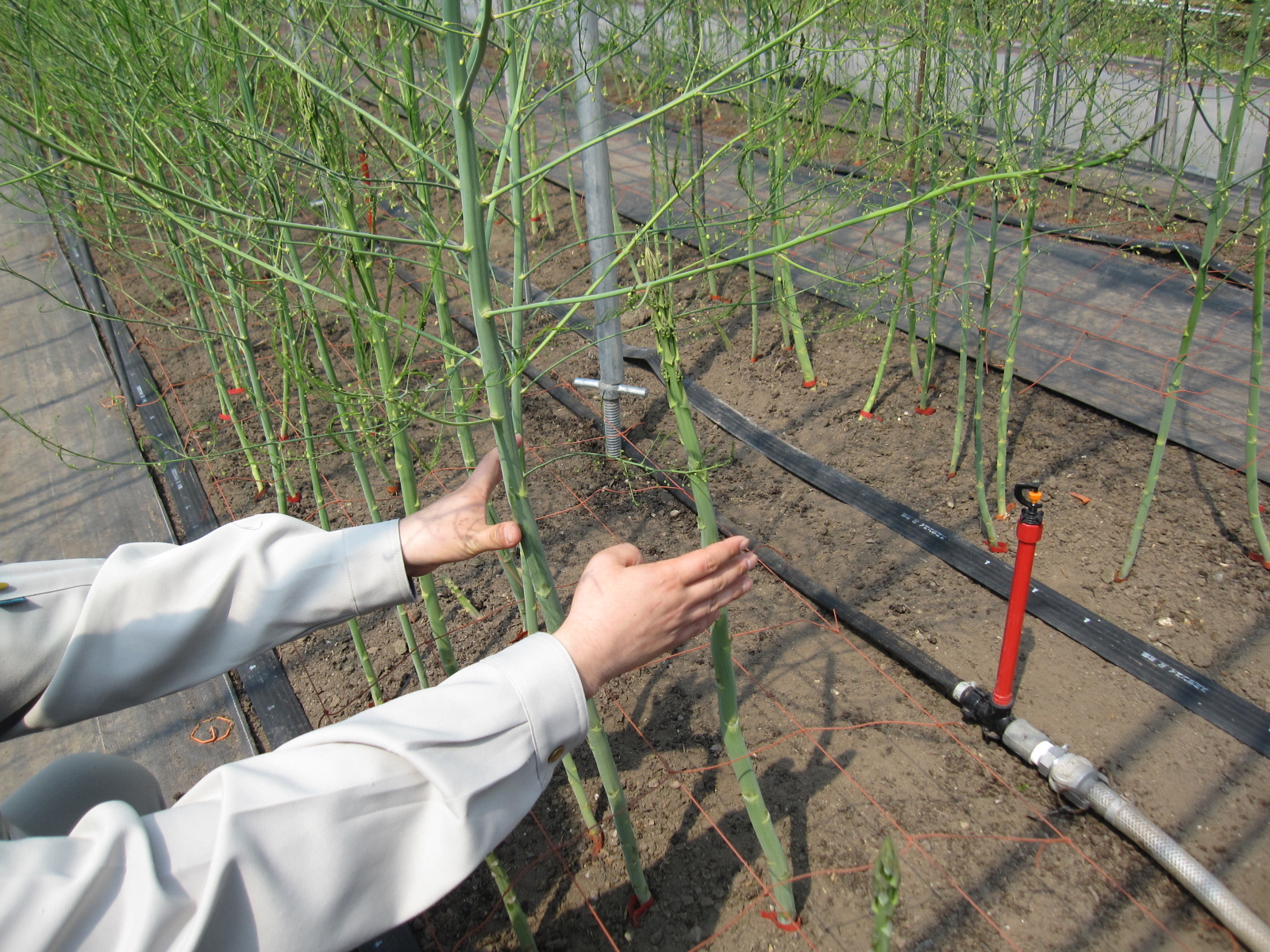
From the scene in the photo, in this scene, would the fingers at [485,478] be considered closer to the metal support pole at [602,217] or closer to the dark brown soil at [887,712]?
the dark brown soil at [887,712]

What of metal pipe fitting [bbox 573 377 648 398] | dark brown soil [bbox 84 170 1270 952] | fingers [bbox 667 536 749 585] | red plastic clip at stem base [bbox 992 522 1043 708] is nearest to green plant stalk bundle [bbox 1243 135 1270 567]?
dark brown soil [bbox 84 170 1270 952]

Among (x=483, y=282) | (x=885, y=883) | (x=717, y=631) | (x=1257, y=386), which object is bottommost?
(x=1257, y=386)

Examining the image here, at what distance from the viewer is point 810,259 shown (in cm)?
487

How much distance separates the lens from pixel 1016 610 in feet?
7.06

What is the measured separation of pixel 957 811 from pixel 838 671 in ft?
1.85

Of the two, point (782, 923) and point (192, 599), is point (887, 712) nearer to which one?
point (782, 923)

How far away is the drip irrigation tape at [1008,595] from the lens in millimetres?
2377

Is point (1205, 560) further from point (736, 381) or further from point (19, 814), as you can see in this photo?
point (19, 814)

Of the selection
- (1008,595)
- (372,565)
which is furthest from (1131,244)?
(372,565)

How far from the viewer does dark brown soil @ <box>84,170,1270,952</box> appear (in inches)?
78.0

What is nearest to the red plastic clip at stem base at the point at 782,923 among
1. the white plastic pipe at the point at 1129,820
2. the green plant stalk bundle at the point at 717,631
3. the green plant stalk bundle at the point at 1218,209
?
the green plant stalk bundle at the point at 717,631

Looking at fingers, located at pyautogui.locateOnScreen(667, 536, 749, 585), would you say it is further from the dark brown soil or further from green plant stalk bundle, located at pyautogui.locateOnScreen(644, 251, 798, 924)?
the dark brown soil

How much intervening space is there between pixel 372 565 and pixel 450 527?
0.52 feet

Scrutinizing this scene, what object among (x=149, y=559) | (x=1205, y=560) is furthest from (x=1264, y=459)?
(x=149, y=559)
